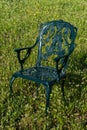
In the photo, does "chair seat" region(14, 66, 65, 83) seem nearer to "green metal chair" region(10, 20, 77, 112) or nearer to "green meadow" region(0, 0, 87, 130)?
"green metal chair" region(10, 20, 77, 112)

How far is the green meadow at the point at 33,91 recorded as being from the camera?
541 cm

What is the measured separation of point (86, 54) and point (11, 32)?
2.47 meters

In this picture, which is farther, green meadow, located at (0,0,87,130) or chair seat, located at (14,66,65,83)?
chair seat, located at (14,66,65,83)

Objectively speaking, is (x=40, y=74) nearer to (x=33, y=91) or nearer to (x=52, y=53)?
(x=52, y=53)

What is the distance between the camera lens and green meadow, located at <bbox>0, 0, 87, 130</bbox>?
5.41m

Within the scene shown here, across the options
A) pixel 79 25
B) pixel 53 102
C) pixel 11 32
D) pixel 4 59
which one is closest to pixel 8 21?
pixel 11 32

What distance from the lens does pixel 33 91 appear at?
6.55 m

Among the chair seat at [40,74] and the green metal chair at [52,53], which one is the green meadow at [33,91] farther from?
the chair seat at [40,74]

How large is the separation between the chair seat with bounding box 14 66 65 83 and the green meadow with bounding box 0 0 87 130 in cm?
38

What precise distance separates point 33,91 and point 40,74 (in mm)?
745

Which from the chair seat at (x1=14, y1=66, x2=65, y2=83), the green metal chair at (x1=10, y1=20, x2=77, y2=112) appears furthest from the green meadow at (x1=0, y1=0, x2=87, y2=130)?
the chair seat at (x1=14, y1=66, x2=65, y2=83)

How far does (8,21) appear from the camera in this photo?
11.0 m

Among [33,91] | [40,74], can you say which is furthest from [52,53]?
[33,91]

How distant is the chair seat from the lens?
5.62m
